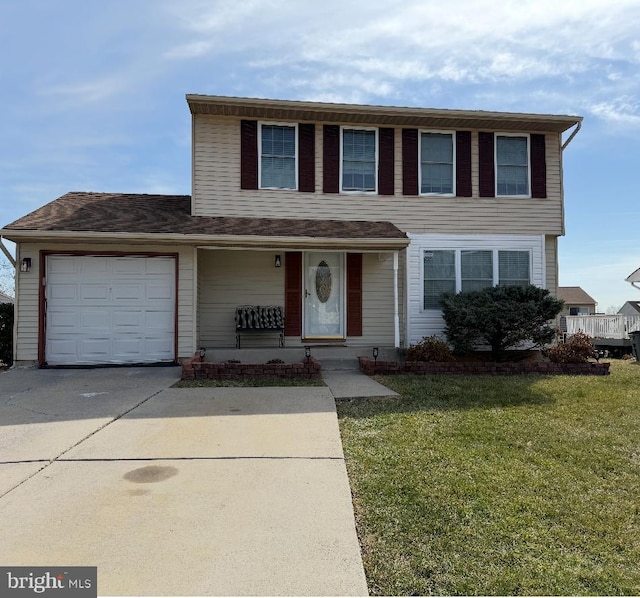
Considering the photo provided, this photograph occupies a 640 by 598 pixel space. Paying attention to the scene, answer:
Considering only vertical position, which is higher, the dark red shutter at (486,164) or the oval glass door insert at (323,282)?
the dark red shutter at (486,164)

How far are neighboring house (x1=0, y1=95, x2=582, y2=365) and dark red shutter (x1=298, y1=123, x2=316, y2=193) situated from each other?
3 cm

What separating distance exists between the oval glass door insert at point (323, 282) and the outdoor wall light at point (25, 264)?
19.4 ft

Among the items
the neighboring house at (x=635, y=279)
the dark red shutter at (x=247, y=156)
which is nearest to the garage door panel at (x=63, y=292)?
the dark red shutter at (x=247, y=156)

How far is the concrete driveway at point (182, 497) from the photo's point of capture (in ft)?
7.75

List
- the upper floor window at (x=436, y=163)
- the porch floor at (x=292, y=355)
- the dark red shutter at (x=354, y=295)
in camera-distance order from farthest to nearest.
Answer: the upper floor window at (x=436, y=163), the dark red shutter at (x=354, y=295), the porch floor at (x=292, y=355)

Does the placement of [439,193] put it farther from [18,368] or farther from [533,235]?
[18,368]

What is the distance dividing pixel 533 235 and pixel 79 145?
46.8ft

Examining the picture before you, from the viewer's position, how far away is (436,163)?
35.4 feet

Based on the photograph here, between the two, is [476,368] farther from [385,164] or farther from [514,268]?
[385,164]

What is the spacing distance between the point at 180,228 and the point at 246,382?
11.7 ft

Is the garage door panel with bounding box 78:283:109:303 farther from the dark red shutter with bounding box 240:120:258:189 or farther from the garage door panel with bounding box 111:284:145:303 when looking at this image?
the dark red shutter with bounding box 240:120:258:189

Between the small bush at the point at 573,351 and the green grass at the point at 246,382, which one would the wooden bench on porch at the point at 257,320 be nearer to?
the green grass at the point at 246,382

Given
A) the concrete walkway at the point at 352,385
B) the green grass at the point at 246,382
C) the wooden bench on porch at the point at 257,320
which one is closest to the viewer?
the concrete walkway at the point at 352,385

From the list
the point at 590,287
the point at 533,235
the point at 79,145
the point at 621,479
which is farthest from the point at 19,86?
the point at 590,287
